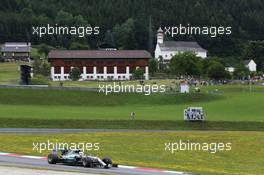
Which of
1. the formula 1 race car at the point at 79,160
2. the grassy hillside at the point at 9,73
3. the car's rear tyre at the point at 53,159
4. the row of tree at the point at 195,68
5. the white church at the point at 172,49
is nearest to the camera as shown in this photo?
the formula 1 race car at the point at 79,160

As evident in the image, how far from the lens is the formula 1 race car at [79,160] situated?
35.9 meters

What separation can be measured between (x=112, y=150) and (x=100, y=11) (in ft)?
494

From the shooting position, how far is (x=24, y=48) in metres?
161

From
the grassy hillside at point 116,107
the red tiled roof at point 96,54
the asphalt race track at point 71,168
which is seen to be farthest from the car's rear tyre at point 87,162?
the red tiled roof at point 96,54

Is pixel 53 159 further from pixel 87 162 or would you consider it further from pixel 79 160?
pixel 87 162

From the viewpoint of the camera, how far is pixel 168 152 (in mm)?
46438

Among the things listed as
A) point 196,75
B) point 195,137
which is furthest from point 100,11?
point 195,137

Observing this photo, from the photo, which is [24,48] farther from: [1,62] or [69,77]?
[69,77]
